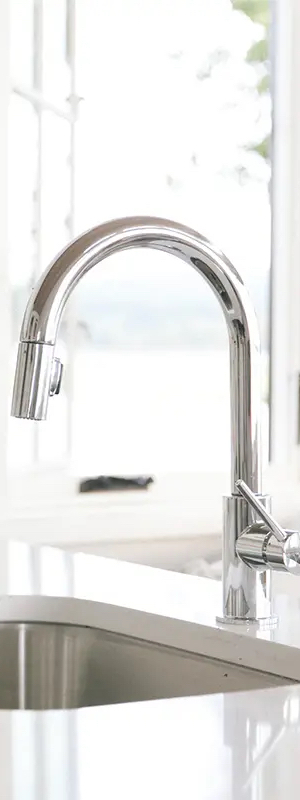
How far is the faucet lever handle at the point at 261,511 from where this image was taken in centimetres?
87

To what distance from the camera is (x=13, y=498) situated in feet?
6.26

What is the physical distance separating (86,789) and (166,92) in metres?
1.79

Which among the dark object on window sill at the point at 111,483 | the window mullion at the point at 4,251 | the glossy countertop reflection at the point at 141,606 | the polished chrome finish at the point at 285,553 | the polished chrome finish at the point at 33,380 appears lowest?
the glossy countertop reflection at the point at 141,606

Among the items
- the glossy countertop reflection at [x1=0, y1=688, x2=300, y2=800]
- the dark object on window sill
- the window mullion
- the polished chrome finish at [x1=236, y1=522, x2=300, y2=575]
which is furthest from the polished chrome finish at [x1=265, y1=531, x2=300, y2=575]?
the dark object on window sill

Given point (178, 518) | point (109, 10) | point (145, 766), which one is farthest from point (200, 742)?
point (109, 10)

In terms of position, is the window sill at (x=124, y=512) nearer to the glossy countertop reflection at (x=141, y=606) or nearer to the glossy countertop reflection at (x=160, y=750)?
the glossy countertop reflection at (x=141, y=606)

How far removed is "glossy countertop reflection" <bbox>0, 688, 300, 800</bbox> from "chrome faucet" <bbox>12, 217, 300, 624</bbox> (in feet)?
0.53

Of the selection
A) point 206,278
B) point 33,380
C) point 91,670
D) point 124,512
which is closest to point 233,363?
point 206,278

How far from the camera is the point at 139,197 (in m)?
2.14

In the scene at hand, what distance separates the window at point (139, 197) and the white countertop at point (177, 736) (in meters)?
0.98

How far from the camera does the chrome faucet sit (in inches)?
32.9

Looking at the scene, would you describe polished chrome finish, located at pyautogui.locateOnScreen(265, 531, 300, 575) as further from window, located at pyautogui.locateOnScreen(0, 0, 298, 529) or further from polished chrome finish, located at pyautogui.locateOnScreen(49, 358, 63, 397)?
window, located at pyautogui.locateOnScreen(0, 0, 298, 529)

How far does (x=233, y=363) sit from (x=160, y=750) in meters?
0.36

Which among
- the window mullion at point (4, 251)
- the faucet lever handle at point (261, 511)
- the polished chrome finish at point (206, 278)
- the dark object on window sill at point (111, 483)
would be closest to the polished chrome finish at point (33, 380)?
the polished chrome finish at point (206, 278)
